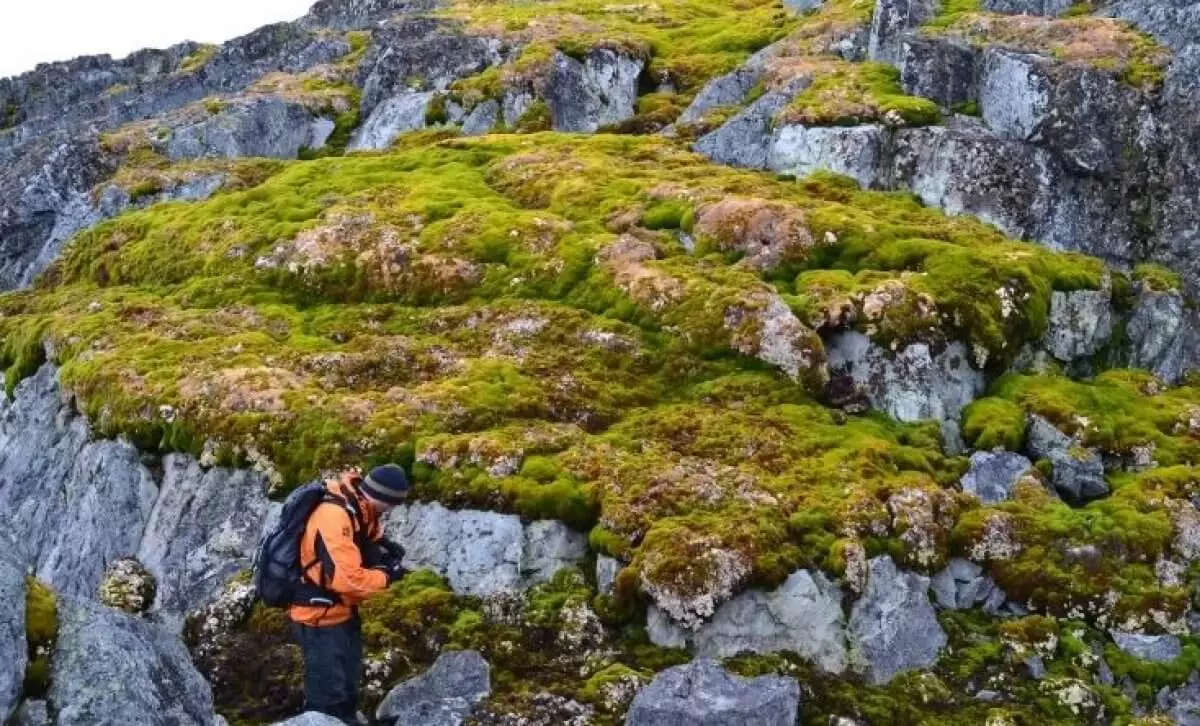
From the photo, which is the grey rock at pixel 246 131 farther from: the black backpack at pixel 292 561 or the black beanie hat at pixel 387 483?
the black beanie hat at pixel 387 483

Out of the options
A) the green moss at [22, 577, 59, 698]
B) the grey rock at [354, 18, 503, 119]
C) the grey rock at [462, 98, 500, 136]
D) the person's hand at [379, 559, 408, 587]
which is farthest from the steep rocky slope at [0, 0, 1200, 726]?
the grey rock at [354, 18, 503, 119]

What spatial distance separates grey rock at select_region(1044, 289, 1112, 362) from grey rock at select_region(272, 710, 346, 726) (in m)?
16.2

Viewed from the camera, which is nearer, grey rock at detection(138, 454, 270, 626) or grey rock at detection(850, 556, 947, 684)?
grey rock at detection(850, 556, 947, 684)

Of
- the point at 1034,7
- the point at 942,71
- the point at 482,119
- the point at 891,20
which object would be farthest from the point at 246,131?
the point at 1034,7

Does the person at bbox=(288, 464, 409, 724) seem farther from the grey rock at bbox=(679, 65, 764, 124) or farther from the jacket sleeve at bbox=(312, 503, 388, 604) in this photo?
the grey rock at bbox=(679, 65, 764, 124)

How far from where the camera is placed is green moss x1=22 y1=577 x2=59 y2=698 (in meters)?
10.6

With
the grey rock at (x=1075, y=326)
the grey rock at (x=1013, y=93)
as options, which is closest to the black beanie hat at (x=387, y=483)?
the grey rock at (x=1075, y=326)

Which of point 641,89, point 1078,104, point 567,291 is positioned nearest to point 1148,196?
point 1078,104

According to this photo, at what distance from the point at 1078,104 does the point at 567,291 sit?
582 inches

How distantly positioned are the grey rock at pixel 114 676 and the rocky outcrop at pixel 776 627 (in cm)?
628

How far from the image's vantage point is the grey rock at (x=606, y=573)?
15.8 m

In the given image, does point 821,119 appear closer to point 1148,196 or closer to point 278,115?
point 1148,196

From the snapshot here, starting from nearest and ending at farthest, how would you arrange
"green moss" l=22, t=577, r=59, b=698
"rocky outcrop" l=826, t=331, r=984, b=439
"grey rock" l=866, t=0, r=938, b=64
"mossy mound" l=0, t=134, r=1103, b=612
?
"green moss" l=22, t=577, r=59, b=698 < "mossy mound" l=0, t=134, r=1103, b=612 < "rocky outcrop" l=826, t=331, r=984, b=439 < "grey rock" l=866, t=0, r=938, b=64

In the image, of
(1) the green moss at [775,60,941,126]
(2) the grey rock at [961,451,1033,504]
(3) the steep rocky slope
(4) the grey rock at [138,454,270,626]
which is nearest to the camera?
(3) the steep rocky slope
